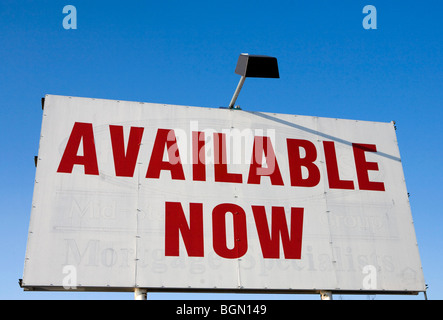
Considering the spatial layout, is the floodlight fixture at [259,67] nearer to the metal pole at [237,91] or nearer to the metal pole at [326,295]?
the metal pole at [237,91]

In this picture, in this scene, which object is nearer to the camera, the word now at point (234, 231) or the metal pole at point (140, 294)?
the metal pole at point (140, 294)

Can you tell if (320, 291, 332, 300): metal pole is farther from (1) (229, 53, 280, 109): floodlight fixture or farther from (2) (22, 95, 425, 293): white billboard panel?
(1) (229, 53, 280, 109): floodlight fixture

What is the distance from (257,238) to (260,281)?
2.94 feet

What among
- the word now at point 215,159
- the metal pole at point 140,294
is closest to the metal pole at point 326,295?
the word now at point 215,159

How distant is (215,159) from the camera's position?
36.3ft

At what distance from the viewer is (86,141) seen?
34.9ft

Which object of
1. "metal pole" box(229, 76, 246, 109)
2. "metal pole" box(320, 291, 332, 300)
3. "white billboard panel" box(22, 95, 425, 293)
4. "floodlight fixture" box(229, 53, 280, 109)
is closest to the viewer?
"white billboard panel" box(22, 95, 425, 293)

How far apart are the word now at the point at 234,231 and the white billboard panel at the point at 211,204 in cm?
2

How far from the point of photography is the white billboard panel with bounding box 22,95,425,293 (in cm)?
970

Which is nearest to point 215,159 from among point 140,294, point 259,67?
point 259,67

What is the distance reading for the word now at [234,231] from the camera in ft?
33.1

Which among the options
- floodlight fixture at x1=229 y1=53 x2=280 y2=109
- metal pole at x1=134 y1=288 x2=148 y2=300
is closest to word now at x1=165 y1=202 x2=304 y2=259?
metal pole at x1=134 y1=288 x2=148 y2=300

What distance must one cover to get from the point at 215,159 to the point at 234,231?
1707 millimetres

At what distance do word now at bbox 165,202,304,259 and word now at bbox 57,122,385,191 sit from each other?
70 centimetres
